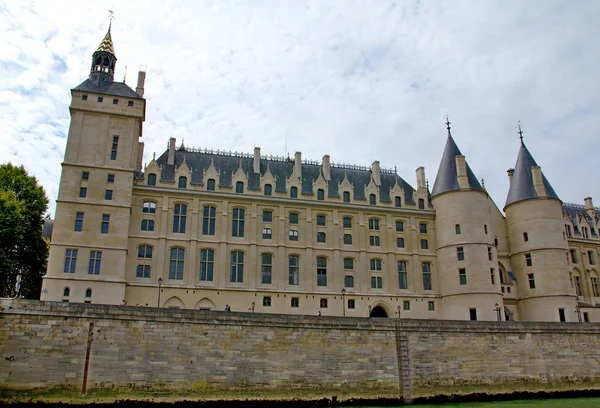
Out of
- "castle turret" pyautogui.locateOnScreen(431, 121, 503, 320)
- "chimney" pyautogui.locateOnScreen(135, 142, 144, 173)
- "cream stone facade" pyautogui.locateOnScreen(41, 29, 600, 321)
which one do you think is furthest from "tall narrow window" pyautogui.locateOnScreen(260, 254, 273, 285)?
"castle turret" pyautogui.locateOnScreen(431, 121, 503, 320)

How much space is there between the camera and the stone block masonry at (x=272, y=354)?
2514 centimetres

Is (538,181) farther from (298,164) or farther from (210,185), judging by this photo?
(210,185)

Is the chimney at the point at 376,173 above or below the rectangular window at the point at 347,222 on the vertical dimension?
above

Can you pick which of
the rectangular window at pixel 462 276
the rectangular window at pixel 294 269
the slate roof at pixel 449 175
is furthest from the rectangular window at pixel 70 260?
the slate roof at pixel 449 175

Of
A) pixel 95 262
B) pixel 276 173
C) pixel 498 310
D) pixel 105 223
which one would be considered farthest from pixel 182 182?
pixel 498 310

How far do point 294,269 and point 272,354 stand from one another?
47.9ft

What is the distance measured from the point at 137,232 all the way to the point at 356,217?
61.2ft

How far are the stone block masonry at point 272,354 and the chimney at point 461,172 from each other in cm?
1537

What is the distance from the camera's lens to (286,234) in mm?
42719

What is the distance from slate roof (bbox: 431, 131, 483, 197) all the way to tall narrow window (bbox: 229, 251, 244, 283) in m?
19.2

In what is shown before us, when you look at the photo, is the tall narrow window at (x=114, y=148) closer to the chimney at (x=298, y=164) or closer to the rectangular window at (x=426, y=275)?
the chimney at (x=298, y=164)

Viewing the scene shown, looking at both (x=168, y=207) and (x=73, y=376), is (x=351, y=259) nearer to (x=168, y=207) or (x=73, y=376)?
(x=168, y=207)

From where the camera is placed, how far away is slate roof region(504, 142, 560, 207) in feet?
155

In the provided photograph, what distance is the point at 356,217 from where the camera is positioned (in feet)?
147
